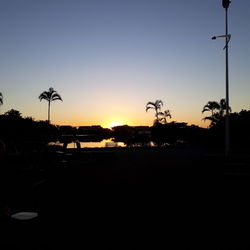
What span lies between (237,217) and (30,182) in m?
8.64

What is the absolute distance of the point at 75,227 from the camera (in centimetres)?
593

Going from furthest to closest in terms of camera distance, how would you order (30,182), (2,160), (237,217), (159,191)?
(30,182)
(159,191)
(237,217)
(2,160)

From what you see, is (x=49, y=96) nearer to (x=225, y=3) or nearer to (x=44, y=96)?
(x=44, y=96)

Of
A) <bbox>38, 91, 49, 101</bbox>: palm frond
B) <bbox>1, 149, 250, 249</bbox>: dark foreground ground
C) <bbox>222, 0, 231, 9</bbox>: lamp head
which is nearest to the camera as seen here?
<bbox>1, 149, 250, 249</bbox>: dark foreground ground

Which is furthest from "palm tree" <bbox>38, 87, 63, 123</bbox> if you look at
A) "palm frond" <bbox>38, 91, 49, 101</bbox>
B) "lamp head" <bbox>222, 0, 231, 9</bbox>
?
"lamp head" <bbox>222, 0, 231, 9</bbox>

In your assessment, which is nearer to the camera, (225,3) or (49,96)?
(225,3)

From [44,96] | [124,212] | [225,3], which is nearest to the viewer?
[124,212]

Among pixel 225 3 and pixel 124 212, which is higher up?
pixel 225 3

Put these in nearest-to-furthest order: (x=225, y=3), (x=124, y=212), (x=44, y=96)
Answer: (x=124, y=212) < (x=225, y=3) < (x=44, y=96)

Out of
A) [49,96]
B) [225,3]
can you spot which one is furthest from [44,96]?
[225,3]

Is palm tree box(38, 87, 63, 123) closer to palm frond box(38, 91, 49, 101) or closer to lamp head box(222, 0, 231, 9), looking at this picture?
palm frond box(38, 91, 49, 101)

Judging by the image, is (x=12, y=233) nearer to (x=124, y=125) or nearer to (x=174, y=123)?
(x=174, y=123)

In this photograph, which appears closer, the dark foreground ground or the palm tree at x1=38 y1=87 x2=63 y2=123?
the dark foreground ground

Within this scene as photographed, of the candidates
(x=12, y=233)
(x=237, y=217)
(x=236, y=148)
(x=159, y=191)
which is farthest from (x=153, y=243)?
(x=236, y=148)
